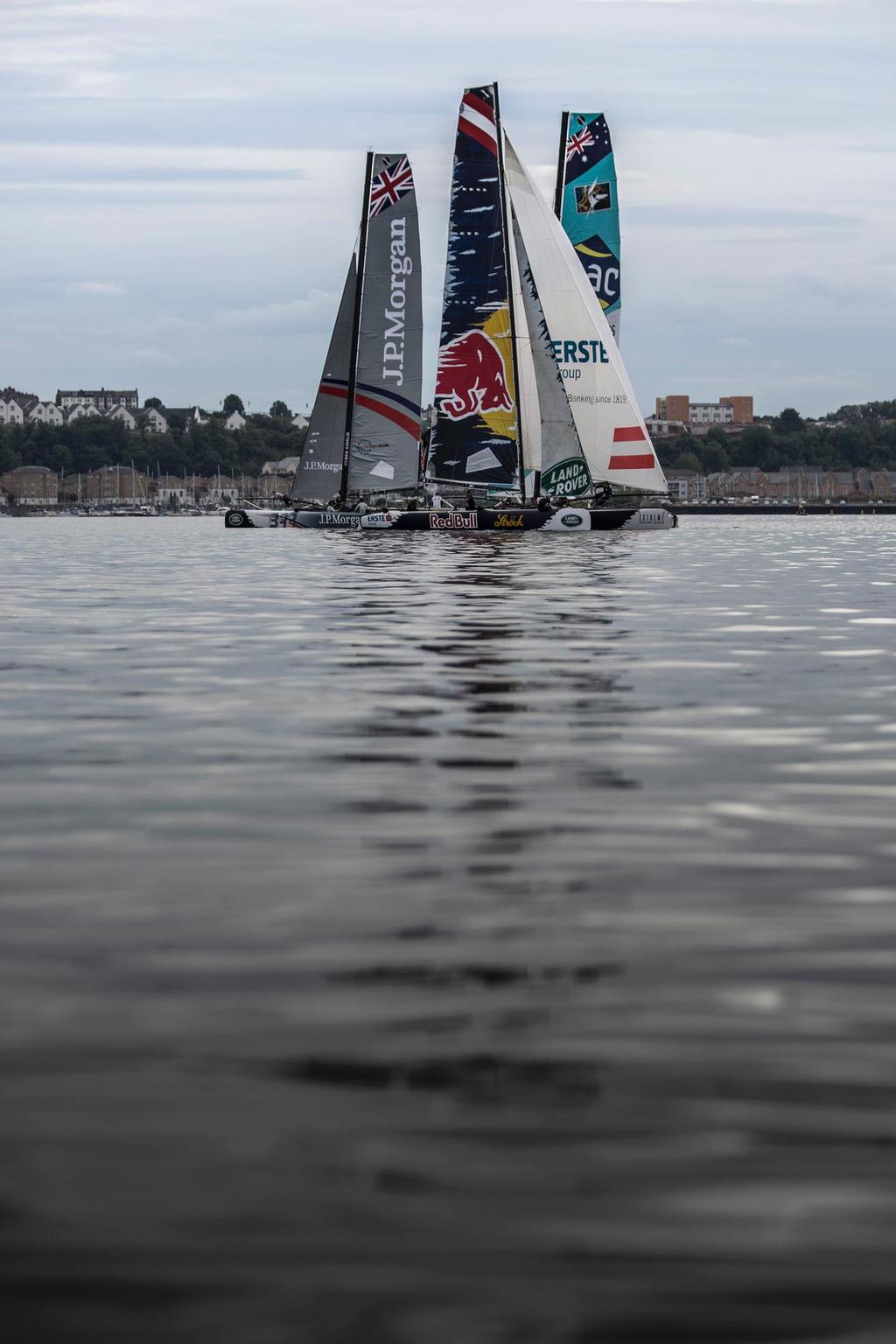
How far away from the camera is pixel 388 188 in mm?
75875

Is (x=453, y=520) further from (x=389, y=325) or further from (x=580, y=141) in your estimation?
(x=580, y=141)

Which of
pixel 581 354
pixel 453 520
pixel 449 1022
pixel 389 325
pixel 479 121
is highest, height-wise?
pixel 479 121

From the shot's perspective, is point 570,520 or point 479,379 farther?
point 479,379

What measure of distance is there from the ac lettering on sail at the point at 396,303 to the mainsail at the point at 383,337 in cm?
3

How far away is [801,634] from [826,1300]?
63.9 feet

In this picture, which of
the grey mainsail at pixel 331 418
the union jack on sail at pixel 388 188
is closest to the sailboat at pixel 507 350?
the union jack on sail at pixel 388 188

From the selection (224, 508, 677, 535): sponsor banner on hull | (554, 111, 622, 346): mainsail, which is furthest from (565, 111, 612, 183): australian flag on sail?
(224, 508, 677, 535): sponsor banner on hull

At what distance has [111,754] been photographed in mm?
12344

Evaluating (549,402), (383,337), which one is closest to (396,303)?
(383,337)

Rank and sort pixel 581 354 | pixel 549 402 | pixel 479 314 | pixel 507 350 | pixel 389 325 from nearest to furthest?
pixel 549 402 → pixel 507 350 → pixel 479 314 → pixel 581 354 → pixel 389 325

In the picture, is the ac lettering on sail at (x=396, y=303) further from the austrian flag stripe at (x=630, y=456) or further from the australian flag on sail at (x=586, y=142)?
the austrian flag stripe at (x=630, y=456)

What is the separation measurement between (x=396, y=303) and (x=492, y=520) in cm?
1209

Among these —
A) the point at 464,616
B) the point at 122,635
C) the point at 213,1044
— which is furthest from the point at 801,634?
the point at 213,1044

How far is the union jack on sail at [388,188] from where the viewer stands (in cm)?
7575
